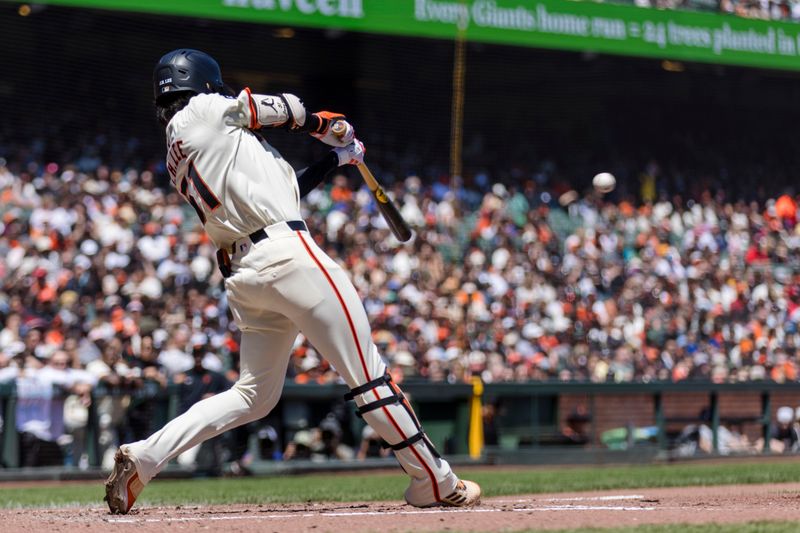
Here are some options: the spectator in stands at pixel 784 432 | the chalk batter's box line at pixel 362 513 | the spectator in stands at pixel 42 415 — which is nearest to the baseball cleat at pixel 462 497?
the chalk batter's box line at pixel 362 513

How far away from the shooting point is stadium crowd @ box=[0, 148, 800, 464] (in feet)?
38.5

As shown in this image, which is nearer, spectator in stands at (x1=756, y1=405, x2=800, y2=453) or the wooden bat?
the wooden bat

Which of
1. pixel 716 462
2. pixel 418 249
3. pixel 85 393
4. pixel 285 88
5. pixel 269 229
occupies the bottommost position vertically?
pixel 716 462

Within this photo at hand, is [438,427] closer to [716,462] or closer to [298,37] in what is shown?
[716,462]

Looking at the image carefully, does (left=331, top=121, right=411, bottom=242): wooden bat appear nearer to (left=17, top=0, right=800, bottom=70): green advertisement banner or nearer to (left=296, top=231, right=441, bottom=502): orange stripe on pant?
(left=296, top=231, right=441, bottom=502): orange stripe on pant

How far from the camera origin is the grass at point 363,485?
282 inches

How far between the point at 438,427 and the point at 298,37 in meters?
9.15

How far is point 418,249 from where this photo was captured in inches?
662

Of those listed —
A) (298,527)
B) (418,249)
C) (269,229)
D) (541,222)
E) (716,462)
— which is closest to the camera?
(298,527)

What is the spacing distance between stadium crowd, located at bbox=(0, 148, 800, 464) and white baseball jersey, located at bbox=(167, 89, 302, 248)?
622 cm

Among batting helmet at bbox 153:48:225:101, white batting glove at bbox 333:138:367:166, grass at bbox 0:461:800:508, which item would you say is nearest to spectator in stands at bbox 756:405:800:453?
grass at bbox 0:461:800:508

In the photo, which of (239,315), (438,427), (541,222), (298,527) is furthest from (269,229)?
(541,222)

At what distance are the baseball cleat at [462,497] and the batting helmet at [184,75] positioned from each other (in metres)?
1.94

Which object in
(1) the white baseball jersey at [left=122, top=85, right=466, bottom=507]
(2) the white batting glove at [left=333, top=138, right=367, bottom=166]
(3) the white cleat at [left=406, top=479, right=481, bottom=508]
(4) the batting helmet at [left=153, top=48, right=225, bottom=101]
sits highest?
(4) the batting helmet at [left=153, top=48, right=225, bottom=101]
